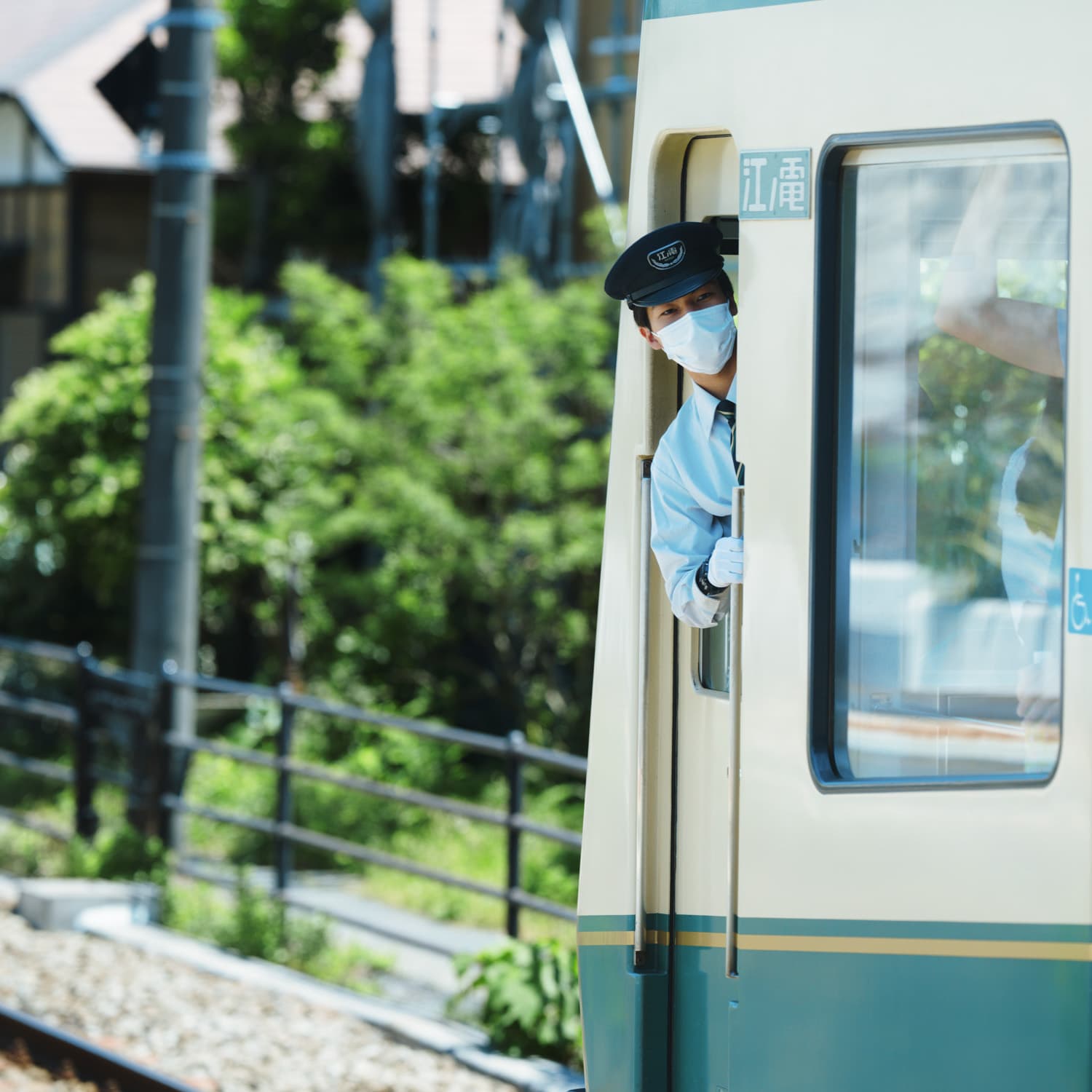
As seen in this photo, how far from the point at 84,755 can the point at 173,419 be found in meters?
1.96

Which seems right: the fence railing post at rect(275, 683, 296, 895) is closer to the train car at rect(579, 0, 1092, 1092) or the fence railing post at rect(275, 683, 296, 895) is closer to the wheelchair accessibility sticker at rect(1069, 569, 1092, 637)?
the train car at rect(579, 0, 1092, 1092)

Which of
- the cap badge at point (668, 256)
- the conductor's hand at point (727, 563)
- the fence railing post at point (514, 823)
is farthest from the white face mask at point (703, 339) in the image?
the fence railing post at point (514, 823)

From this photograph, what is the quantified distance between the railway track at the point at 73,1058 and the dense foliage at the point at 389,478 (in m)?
5.21

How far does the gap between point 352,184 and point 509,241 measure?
135 inches

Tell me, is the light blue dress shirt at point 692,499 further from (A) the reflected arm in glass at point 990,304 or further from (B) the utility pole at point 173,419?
(B) the utility pole at point 173,419

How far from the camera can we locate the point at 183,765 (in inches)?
341

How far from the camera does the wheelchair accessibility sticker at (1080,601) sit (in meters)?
2.50

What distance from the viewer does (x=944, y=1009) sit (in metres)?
2.65

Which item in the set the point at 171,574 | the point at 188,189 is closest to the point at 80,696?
the point at 171,574

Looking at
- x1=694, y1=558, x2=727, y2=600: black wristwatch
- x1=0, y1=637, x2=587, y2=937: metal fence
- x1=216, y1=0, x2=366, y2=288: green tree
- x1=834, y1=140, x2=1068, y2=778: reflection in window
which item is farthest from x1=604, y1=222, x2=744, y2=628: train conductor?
x1=216, y1=0, x2=366, y2=288: green tree

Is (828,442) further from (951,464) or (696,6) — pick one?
(696,6)

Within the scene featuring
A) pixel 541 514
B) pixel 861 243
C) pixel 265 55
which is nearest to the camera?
pixel 861 243

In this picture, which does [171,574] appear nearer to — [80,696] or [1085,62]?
[80,696]

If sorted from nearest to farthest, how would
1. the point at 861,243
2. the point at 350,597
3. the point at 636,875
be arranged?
the point at 861,243 < the point at 636,875 < the point at 350,597
